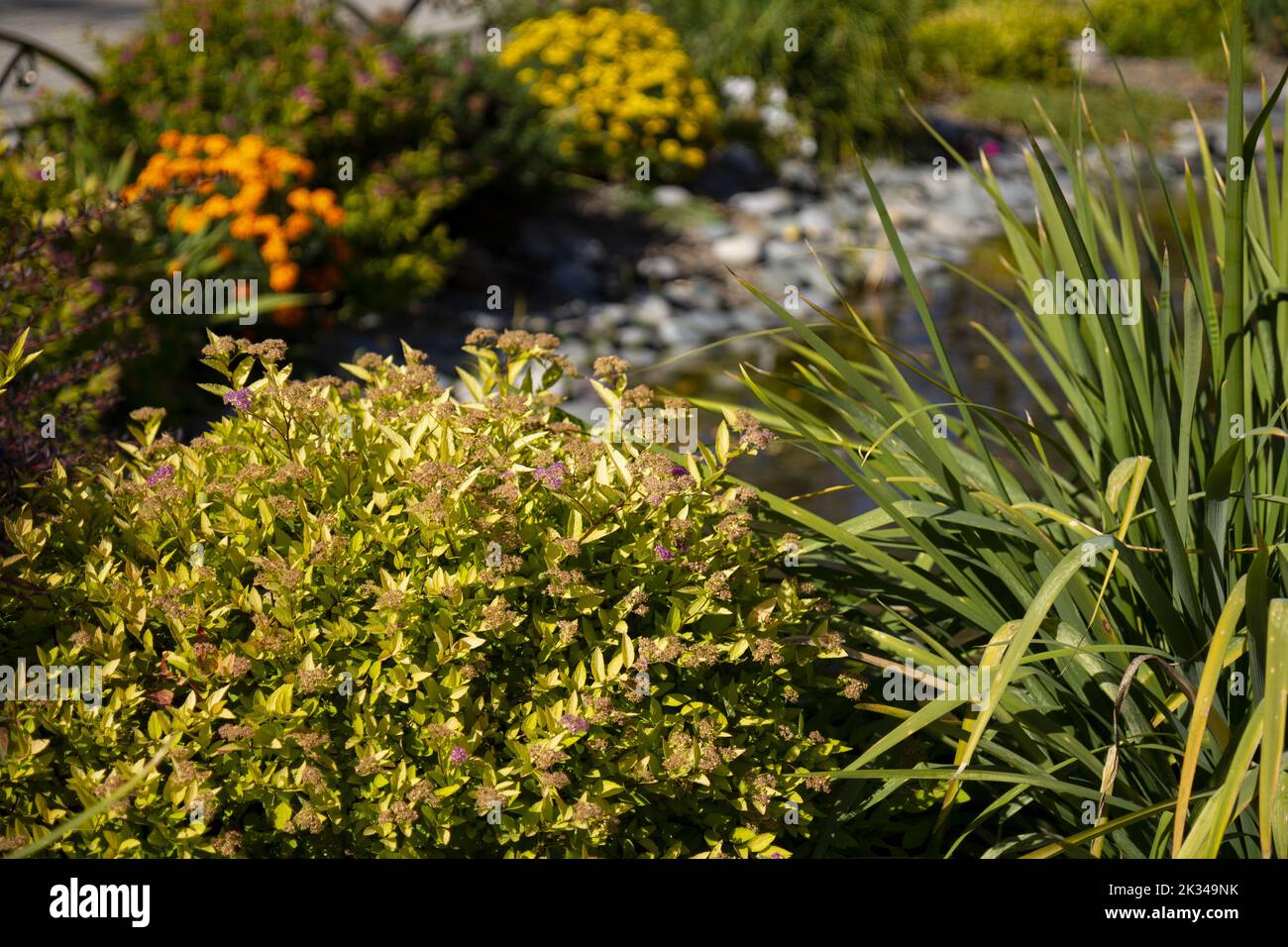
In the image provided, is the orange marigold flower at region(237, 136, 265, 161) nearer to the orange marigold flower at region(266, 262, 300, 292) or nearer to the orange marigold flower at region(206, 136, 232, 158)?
the orange marigold flower at region(206, 136, 232, 158)

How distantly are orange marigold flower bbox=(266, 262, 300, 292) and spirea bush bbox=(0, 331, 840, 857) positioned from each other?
359cm

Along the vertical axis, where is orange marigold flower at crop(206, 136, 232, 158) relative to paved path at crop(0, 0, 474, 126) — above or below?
below

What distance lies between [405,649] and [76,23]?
11861 mm

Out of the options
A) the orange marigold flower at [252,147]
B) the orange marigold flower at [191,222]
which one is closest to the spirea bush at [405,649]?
the orange marigold flower at [191,222]

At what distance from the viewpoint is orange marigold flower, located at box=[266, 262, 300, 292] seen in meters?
6.14

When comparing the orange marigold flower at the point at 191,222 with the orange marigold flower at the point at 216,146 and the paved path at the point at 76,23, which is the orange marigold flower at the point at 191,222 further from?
the paved path at the point at 76,23

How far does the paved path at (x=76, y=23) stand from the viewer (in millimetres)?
9883

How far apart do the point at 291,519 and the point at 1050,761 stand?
1642mm

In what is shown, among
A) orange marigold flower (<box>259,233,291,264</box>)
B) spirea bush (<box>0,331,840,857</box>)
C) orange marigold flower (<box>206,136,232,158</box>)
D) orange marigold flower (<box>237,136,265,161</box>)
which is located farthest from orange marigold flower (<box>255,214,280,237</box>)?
spirea bush (<box>0,331,840,857</box>)

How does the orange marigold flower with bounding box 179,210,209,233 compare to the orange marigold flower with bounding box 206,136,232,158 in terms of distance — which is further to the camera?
the orange marigold flower with bounding box 206,136,232,158

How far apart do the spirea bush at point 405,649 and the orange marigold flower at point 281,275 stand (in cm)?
359

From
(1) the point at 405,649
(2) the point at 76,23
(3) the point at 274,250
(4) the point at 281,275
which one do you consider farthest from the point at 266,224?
(2) the point at 76,23
